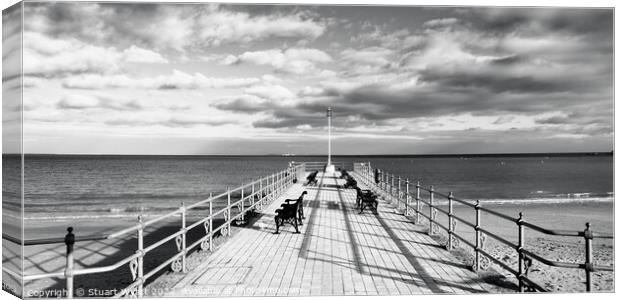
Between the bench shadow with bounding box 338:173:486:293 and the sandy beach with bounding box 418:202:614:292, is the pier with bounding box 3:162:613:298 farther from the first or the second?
the sandy beach with bounding box 418:202:614:292

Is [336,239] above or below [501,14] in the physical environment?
below

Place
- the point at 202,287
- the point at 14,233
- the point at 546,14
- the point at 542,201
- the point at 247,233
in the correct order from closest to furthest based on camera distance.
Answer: the point at 202,287
the point at 14,233
the point at 546,14
the point at 247,233
the point at 542,201

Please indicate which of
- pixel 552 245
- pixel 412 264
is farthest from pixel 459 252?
pixel 552 245

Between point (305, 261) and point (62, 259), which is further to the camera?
point (62, 259)

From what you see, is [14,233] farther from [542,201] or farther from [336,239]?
[542,201]

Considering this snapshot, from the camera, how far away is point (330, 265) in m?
6.26

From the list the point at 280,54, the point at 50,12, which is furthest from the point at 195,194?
the point at 50,12

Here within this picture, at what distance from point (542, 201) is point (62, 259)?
3045cm

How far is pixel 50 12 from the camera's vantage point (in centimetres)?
781

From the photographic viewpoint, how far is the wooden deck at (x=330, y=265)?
17.4 ft

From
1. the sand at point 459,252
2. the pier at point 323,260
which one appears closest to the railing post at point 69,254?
the pier at point 323,260

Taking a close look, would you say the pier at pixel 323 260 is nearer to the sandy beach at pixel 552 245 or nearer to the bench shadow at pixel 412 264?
the bench shadow at pixel 412 264

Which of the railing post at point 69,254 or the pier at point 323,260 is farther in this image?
the pier at point 323,260

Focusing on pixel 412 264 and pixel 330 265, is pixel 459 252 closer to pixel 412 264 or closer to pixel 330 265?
pixel 412 264
